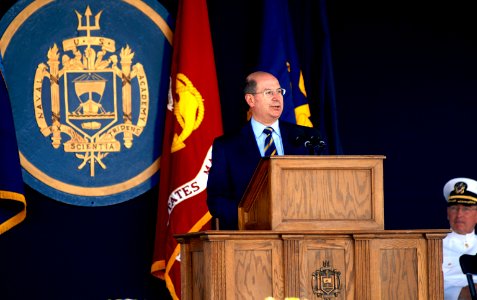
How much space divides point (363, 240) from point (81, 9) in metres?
3.50

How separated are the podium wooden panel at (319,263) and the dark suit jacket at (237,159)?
84 centimetres

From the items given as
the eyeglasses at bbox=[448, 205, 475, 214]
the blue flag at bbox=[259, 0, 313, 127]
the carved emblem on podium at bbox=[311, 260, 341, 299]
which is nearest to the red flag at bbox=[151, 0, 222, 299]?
the blue flag at bbox=[259, 0, 313, 127]

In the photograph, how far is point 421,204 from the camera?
305 inches

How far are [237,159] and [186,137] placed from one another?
5.52ft

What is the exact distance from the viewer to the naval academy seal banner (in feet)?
24.5

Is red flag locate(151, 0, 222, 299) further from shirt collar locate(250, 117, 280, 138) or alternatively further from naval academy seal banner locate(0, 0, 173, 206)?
shirt collar locate(250, 117, 280, 138)

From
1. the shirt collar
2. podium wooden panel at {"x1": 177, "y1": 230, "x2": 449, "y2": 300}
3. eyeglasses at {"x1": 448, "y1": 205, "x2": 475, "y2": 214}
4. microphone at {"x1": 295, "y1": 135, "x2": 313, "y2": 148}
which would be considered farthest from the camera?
eyeglasses at {"x1": 448, "y1": 205, "x2": 475, "y2": 214}

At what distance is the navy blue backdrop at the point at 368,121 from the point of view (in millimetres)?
7504

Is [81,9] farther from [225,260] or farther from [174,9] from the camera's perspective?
[225,260]

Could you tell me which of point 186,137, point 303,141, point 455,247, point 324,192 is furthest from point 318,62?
point 324,192

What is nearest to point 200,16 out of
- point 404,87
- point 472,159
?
Result: point 404,87

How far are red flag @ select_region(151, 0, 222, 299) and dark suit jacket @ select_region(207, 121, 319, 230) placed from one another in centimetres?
151

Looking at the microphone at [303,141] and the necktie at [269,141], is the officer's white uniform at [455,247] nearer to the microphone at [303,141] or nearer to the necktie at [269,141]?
the necktie at [269,141]

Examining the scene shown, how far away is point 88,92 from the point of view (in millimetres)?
7535
